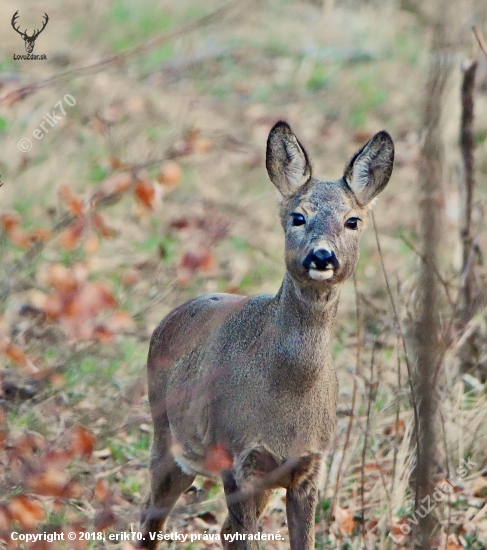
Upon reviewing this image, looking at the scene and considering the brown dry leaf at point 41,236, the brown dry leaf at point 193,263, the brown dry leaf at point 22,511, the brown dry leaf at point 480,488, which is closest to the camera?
the brown dry leaf at point 22,511

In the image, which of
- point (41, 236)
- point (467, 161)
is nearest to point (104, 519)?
point (41, 236)

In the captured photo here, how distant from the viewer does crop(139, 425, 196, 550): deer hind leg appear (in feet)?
18.3

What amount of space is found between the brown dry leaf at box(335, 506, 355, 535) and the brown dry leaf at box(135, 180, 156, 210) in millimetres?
2281

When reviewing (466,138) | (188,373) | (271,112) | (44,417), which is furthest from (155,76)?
(188,373)

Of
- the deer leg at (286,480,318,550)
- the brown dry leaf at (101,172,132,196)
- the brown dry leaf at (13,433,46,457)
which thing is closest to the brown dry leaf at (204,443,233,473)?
the deer leg at (286,480,318,550)

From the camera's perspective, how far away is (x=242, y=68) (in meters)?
13.8

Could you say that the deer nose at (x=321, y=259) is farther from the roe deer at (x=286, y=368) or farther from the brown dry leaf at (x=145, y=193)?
the brown dry leaf at (x=145, y=193)

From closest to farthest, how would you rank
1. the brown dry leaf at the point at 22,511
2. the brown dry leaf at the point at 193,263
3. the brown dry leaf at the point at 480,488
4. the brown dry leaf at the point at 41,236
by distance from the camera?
the brown dry leaf at the point at 22,511
the brown dry leaf at the point at 193,263
the brown dry leaf at the point at 41,236
the brown dry leaf at the point at 480,488

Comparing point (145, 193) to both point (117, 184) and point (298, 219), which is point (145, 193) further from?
point (298, 219)

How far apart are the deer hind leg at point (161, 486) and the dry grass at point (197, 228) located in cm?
21

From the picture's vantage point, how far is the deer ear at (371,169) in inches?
203

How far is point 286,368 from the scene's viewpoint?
488 cm

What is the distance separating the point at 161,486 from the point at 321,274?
1.75m

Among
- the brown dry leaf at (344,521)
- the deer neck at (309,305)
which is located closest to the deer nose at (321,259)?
the deer neck at (309,305)
